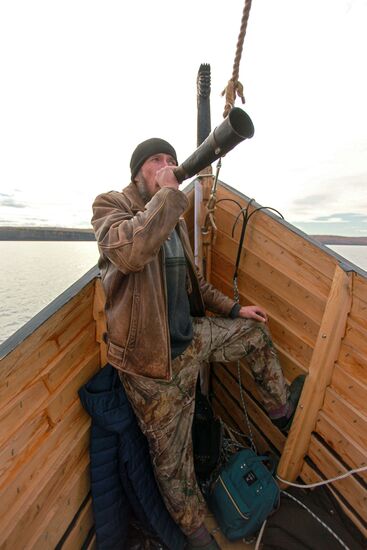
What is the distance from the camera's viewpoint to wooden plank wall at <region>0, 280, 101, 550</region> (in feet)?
3.29

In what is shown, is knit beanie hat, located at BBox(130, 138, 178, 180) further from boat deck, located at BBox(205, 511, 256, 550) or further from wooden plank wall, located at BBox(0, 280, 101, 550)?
boat deck, located at BBox(205, 511, 256, 550)

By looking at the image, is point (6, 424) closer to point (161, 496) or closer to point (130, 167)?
point (161, 496)

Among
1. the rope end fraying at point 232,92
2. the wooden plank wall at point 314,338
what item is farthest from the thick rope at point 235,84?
the wooden plank wall at point 314,338

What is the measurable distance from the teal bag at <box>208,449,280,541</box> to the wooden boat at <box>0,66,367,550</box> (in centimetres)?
14

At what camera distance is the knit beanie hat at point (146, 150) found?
1696 millimetres

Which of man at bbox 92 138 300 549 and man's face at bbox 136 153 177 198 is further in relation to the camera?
A: man's face at bbox 136 153 177 198

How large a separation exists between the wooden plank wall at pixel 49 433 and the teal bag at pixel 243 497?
0.78 m

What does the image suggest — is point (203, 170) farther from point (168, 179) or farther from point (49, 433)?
point (49, 433)

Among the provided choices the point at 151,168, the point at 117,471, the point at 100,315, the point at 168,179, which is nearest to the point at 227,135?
the point at 168,179

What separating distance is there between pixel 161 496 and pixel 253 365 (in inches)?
36.2

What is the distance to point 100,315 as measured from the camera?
1564 millimetres

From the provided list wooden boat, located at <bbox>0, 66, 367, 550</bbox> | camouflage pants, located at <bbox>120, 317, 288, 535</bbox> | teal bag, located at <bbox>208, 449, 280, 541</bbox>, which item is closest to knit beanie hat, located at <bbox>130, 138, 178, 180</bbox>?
wooden boat, located at <bbox>0, 66, 367, 550</bbox>

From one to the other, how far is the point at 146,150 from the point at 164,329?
1.07 metres

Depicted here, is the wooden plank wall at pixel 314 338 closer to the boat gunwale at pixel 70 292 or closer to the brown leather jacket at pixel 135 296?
the boat gunwale at pixel 70 292
